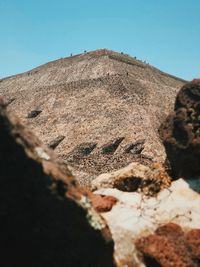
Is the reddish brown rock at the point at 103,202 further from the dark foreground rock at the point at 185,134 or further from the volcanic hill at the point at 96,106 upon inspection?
the volcanic hill at the point at 96,106

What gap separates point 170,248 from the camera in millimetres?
13539

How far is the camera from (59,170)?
10.6m

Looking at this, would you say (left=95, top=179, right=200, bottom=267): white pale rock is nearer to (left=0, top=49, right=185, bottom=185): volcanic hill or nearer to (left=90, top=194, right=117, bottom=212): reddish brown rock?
(left=90, top=194, right=117, bottom=212): reddish brown rock

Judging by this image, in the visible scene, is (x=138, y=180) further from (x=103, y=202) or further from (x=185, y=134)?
(x=103, y=202)

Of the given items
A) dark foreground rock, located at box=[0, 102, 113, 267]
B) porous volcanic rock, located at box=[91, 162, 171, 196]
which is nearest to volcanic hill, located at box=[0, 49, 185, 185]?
porous volcanic rock, located at box=[91, 162, 171, 196]

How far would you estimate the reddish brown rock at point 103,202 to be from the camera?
1510 centimetres

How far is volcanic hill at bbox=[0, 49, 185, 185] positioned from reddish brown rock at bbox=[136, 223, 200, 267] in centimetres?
2859

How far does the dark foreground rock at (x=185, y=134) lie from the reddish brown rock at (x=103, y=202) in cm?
336

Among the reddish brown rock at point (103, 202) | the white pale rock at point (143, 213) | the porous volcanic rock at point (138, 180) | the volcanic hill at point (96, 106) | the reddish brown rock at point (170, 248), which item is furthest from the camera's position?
the volcanic hill at point (96, 106)

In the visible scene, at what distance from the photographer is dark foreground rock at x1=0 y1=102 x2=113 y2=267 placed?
10.0 meters

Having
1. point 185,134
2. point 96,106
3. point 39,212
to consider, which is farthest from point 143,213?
point 96,106

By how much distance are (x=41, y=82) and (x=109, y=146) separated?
47947 millimetres

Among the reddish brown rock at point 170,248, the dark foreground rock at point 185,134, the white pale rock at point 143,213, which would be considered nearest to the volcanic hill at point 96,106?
the dark foreground rock at point 185,134

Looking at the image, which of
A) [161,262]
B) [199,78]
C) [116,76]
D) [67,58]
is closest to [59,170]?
[161,262]
